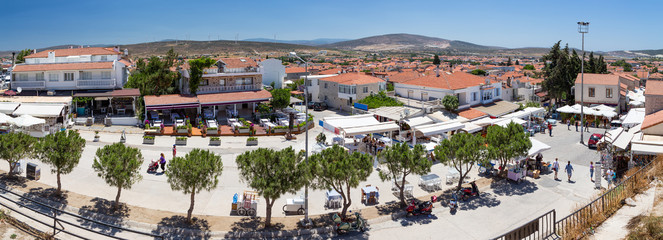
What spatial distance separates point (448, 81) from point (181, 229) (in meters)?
37.9

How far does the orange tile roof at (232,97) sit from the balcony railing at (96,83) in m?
9.82

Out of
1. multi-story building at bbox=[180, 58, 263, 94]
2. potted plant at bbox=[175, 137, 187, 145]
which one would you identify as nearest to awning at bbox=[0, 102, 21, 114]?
potted plant at bbox=[175, 137, 187, 145]

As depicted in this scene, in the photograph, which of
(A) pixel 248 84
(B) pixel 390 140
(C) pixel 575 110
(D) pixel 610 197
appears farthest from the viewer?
(A) pixel 248 84

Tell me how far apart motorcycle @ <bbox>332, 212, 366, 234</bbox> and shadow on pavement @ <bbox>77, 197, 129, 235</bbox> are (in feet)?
31.1

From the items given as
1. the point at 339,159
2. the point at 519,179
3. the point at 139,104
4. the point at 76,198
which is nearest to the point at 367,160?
the point at 339,159

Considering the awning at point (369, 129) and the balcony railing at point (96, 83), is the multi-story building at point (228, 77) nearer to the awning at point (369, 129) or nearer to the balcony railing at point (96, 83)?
the balcony railing at point (96, 83)

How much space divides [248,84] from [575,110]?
123ft

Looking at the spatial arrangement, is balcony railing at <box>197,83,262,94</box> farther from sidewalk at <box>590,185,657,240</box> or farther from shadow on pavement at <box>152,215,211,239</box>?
sidewalk at <box>590,185,657,240</box>

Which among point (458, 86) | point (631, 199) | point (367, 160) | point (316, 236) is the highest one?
point (458, 86)

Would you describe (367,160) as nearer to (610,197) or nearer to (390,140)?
(610,197)

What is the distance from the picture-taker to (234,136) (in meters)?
38.9

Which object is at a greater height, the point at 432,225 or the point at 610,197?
the point at 610,197

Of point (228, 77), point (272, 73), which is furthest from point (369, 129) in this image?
point (272, 73)

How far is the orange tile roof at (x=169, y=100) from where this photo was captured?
42362 mm
